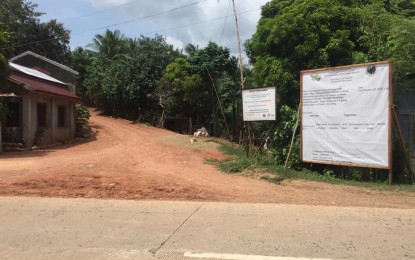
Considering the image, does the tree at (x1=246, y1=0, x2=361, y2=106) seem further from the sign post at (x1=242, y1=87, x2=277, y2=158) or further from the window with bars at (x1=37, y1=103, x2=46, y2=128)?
the window with bars at (x1=37, y1=103, x2=46, y2=128)

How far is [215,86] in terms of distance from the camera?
2845 centimetres

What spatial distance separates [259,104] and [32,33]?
31549 millimetres

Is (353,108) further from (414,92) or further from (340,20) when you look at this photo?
(340,20)

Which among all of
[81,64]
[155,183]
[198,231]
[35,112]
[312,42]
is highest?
[81,64]

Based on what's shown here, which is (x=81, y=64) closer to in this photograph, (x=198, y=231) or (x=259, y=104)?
(x=259, y=104)

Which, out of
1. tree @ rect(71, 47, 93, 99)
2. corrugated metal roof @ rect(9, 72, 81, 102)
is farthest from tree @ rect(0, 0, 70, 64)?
corrugated metal roof @ rect(9, 72, 81, 102)

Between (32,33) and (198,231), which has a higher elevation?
(32,33)

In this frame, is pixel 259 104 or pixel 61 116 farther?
pixel 61 116

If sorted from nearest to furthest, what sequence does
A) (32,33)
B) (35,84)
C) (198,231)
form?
(198,231)
(35,84)
(32,33)

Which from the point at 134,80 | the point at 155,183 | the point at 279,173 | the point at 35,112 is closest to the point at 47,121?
the point at 35,112

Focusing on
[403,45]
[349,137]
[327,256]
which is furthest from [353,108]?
[327,256]

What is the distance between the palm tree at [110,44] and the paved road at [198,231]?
38.2 metres

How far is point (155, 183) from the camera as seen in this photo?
1037cm

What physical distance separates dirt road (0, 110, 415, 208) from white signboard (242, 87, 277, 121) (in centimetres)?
245
